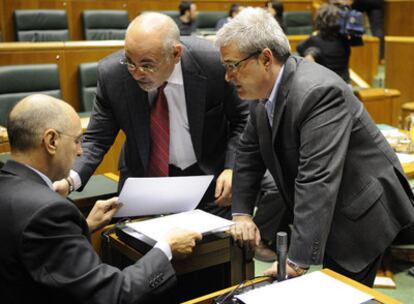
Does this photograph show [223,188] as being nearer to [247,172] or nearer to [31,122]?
[247,172]

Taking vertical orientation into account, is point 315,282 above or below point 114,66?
below

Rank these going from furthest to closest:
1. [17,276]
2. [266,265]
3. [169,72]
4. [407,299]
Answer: [266,265] → [407,299] → [169,72] → [17,276]

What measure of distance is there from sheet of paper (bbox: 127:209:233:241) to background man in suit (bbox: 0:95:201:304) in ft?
0.65

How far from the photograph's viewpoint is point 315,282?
1244 millimetres

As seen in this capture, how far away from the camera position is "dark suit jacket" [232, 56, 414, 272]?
138cm

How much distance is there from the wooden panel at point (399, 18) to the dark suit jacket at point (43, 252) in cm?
818

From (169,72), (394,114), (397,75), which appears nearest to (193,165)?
(169,72)

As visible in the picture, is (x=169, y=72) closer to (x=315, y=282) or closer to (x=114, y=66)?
(x=114, y=66)

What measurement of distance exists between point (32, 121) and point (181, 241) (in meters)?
0.48

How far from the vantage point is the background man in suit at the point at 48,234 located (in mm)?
1129

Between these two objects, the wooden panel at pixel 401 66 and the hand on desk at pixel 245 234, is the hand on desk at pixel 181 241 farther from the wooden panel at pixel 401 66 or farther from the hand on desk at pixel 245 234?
the wooden panel at pixel 401 66

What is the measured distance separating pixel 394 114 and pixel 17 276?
14.5 feet

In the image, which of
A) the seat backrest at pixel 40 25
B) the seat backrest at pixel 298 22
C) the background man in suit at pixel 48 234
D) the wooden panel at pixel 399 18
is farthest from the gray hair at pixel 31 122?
the wooden panel at pixel 399 18

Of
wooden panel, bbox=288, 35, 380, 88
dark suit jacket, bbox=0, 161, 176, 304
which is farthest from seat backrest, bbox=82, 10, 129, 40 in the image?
dark suit jacket, bbox=0, 161, 176, 304
